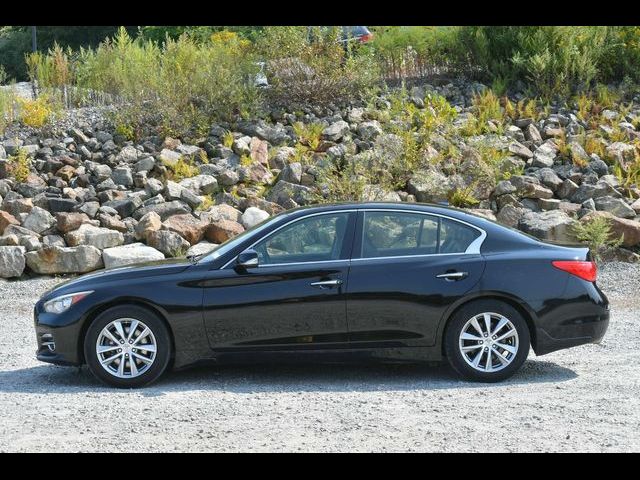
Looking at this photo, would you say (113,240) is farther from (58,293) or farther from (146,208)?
(58,293)

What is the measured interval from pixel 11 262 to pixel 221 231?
8.64 ft

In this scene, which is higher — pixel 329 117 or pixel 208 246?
pixel 329 117

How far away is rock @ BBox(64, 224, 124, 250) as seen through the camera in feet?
45.3

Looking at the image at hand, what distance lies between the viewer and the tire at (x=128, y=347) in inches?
333

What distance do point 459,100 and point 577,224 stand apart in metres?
5.47

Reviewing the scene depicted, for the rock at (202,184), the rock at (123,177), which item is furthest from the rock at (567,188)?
the rock at (123,177)

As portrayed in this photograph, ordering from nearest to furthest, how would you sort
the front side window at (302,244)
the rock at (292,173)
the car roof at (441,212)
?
the front side window at (302,244), the car roof at (441,212), the rock at (292,173)

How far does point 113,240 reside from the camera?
13875 mm

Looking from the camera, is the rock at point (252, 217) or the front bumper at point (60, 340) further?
the rock at point (252, 217)

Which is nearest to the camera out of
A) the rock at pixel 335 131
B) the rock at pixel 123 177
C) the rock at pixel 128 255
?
the rock at pixel 128 255

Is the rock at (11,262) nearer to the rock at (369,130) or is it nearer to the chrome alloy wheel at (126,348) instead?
the chrome alloy wheel at (126,348)

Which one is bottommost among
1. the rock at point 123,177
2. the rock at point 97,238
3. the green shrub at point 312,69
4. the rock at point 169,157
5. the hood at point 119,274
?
the rock at point 97,238

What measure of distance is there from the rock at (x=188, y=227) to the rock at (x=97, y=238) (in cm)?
63

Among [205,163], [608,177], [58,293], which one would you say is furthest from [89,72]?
[58,293]
